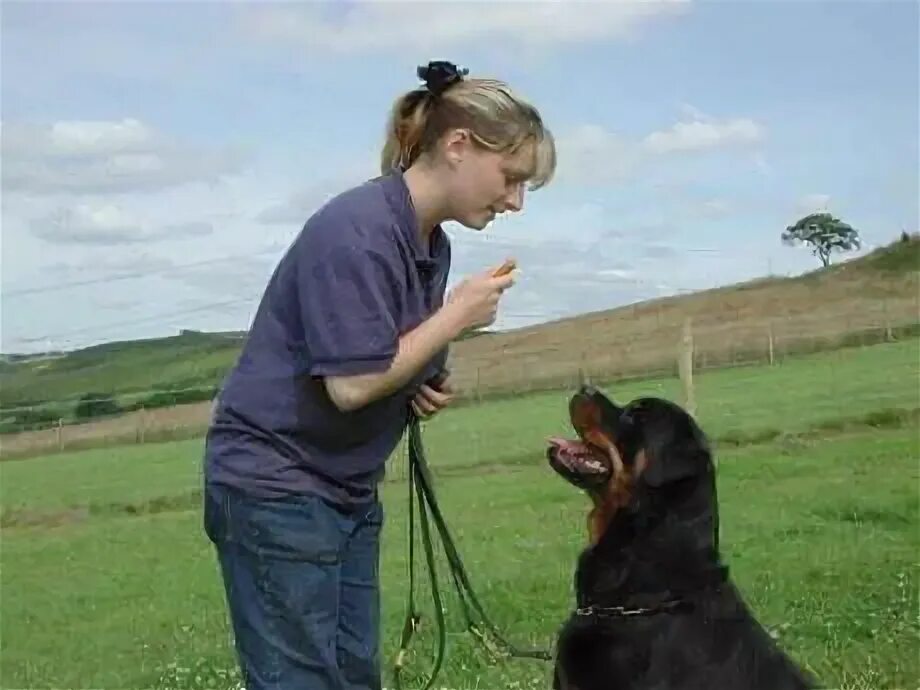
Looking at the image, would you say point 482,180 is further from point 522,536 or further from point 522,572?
point 522,536

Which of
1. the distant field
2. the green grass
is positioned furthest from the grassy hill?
the green grass

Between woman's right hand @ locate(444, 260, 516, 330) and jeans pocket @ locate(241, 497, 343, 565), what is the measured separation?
A: 1.81ft

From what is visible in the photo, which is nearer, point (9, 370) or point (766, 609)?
point (766, 609)

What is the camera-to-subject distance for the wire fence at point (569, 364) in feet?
44.0

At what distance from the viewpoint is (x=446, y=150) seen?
9.39 feet

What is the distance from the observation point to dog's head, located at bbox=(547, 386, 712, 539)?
3645 millimetres

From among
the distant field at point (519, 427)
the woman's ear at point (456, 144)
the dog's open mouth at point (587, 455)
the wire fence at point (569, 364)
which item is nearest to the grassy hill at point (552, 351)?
the wire fence at point (569, 364)

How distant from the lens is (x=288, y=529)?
2.90 metres

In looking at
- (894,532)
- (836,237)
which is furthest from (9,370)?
(836,237)

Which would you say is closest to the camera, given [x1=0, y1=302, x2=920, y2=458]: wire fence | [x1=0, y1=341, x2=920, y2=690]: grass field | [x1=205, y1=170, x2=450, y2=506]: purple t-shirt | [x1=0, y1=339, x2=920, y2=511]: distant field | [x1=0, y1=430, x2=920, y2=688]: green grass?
[x1=205, y1=170, x2=450, y2=506]: purple t-shirt

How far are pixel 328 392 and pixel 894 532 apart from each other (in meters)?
8.02

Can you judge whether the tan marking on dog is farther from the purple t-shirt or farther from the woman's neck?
the woman's neck

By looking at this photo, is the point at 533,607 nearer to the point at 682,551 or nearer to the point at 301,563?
the point at 682,551

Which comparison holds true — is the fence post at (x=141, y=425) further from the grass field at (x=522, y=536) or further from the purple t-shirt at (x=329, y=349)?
the purple t-shirt at (x=329, y=349)
